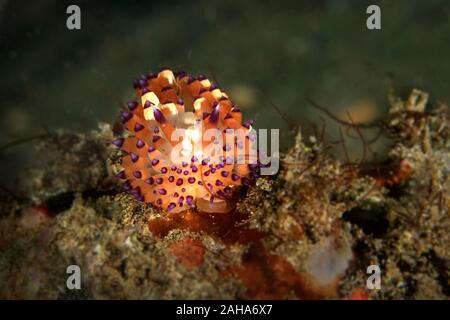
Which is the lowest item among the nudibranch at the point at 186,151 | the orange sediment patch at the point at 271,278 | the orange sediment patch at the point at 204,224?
the orange sediment patch at the point at 271,278

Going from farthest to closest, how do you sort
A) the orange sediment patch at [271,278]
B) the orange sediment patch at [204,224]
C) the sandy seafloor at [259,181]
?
the orange sediment patch at [204,224], the sandy seafloor at [259,181], the orange sediment patch at [271,278]

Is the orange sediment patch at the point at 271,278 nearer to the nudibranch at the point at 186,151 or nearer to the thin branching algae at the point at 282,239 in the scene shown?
the thin branching algae at the point at 282,239

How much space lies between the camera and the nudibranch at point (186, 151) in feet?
8.48

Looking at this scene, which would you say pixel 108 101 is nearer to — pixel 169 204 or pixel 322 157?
pixel 169 204

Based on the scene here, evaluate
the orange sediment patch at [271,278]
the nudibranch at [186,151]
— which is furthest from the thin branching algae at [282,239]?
the nudibranch at [186,151]

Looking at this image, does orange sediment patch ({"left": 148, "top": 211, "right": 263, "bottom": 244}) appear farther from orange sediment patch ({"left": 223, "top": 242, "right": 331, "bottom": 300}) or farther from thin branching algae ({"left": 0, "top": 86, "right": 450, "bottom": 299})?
orange sediment patch ({"left": 223, "top": 242, "right": 331, "bottom": 300})

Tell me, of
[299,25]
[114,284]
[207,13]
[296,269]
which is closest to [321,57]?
[299,25]

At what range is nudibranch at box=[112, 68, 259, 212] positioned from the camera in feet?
8.48

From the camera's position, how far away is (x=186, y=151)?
2.58m

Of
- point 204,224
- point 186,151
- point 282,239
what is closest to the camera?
point 186,151

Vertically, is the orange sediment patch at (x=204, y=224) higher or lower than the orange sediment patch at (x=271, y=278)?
higher

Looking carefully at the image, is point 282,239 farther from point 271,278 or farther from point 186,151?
point 186,151

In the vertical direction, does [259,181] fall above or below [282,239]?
above

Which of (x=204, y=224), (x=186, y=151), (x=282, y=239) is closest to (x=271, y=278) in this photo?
(x=282, y=239)
